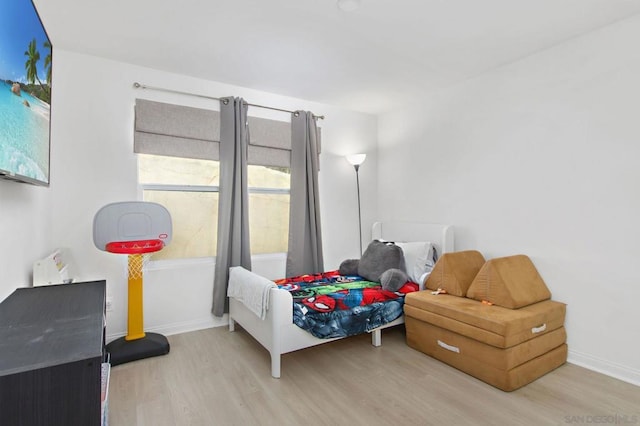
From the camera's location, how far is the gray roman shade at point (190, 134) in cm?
309

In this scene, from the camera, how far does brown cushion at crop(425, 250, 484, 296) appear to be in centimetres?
287

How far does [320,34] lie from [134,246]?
7.17 feet

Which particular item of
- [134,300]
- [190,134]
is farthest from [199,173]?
[134,300]

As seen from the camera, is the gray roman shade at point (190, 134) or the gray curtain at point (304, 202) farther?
the gray curtain at point (304, 202)

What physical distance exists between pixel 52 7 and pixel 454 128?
3.47 meters

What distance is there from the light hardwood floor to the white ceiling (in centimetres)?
252

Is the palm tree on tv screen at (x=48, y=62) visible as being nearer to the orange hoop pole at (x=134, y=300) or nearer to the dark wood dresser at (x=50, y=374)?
the orange hoop pole at (x=134, y=300)

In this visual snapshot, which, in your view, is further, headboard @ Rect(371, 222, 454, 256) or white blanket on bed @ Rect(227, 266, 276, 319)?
headboard @ Rect(371, 222, 454, 256)

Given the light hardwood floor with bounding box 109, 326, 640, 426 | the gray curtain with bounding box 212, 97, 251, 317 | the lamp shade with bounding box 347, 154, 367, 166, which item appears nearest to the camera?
the light hardwood floor with bounding box 109, 326, 640, 426

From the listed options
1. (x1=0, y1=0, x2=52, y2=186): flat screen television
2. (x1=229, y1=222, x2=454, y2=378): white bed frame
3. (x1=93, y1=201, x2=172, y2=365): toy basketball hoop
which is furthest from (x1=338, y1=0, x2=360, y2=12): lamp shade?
(x1=93, y1=201, x2=172, y2=365): toy basketball hoop

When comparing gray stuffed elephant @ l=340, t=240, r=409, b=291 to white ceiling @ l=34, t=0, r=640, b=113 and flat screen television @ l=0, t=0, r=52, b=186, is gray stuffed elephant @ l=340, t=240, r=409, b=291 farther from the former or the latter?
flat screen television @ l=0, t=0, r=52, b=186

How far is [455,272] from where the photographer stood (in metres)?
2.89

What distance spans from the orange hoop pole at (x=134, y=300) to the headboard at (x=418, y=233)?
105 inches

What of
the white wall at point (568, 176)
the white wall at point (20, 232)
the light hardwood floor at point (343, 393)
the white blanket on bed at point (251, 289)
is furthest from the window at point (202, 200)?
the white wall at point (568, 176)
